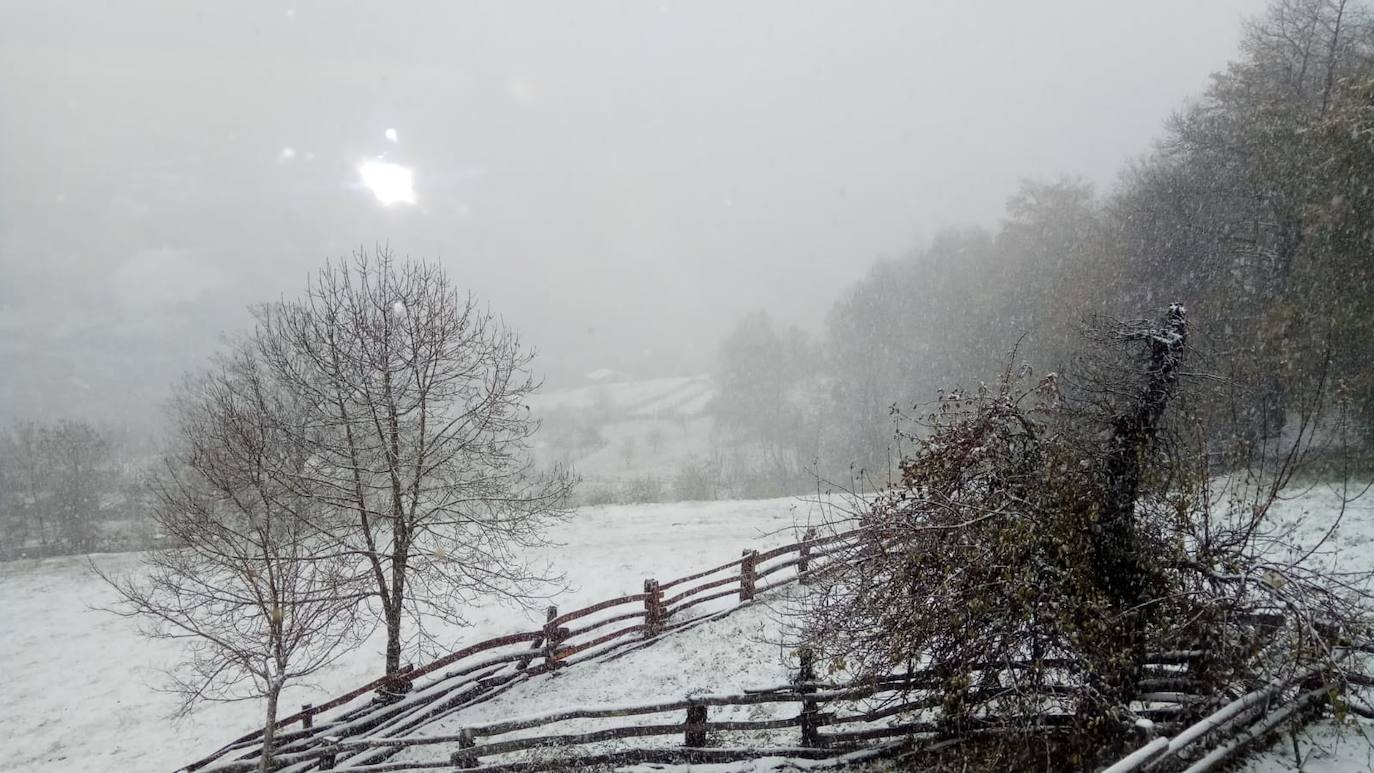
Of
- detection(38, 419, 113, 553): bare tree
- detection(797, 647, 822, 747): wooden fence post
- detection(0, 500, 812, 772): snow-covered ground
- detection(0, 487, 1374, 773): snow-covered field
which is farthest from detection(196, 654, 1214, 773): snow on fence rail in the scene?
detection(38, 419, 113, 553): bare tree

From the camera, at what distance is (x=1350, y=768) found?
18.3 ft

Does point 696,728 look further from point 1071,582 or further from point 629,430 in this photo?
point 629,430

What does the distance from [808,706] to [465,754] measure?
4.61 metres

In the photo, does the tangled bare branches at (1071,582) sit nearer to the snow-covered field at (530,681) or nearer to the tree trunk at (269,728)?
the snow-covered field at (530,681)

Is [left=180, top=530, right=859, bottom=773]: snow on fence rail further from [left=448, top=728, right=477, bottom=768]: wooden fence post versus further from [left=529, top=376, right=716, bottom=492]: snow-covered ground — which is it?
[left=529, top=376, right=716, bottom=492]: snow-covered ground

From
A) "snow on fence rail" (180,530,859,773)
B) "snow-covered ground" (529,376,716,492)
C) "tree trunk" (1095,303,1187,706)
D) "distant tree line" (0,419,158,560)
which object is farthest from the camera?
"snow-covered ground" (529,376,716,492)

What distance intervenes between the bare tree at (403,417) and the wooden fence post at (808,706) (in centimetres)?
581

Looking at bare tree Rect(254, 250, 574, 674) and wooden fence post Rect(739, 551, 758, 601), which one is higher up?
bare tree Rect(254, 250, 574, 674)

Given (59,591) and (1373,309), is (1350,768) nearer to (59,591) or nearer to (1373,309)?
(1373,309)

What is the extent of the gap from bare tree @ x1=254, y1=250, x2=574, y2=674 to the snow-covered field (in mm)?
3229

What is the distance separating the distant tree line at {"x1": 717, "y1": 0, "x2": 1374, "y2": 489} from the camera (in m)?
13.5

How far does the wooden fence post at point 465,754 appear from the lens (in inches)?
327

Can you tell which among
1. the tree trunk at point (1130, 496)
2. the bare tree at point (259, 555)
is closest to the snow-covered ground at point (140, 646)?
the bare tree at point (259, 555)

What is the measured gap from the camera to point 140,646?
59.3 feet
